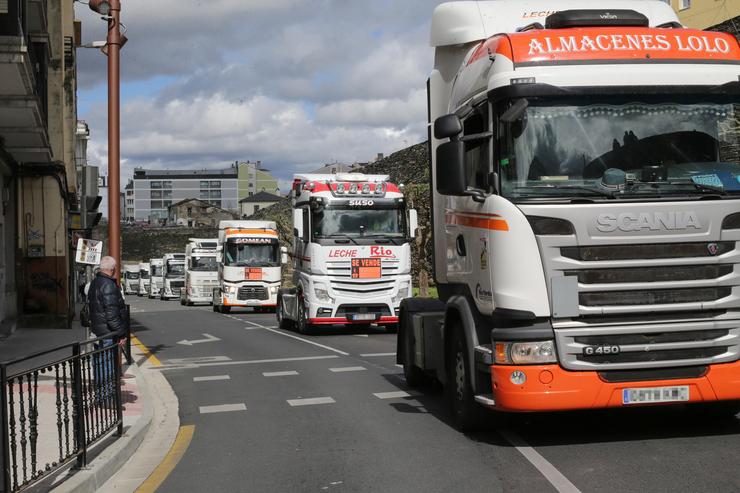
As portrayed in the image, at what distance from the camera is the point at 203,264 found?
4684 cm

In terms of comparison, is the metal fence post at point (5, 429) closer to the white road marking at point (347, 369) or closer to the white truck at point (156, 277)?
the white road marking at point (347, 369)

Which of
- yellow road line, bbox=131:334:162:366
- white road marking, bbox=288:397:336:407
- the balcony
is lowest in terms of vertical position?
yellow road line, bbox=131:334:162:366

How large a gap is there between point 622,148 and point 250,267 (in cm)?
2818

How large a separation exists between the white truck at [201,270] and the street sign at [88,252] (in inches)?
1136

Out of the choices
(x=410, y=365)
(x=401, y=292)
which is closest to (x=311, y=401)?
(x=410, y=365)

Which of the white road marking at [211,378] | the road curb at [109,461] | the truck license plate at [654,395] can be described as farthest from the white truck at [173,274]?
the truck license plate at [654,395]

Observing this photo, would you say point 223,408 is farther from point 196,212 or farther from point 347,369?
point 196,212

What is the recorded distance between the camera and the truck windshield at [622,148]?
714 centimetres

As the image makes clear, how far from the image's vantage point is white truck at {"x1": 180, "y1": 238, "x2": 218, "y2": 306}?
46.9 m

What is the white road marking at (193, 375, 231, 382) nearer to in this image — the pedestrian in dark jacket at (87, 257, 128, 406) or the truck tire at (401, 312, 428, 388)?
the pedestrian in dark jacket at (87, 257, 128, 406)

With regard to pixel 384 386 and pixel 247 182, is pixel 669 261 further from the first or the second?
pixel 247 182

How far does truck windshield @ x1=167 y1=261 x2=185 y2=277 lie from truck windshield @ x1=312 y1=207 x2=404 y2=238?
137ft

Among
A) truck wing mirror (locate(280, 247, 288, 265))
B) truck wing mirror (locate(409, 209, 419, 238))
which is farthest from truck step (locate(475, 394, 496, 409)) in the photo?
truck wing mirror (locate(280, 247, 288, 265))

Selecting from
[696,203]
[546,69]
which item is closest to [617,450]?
[696,203]
